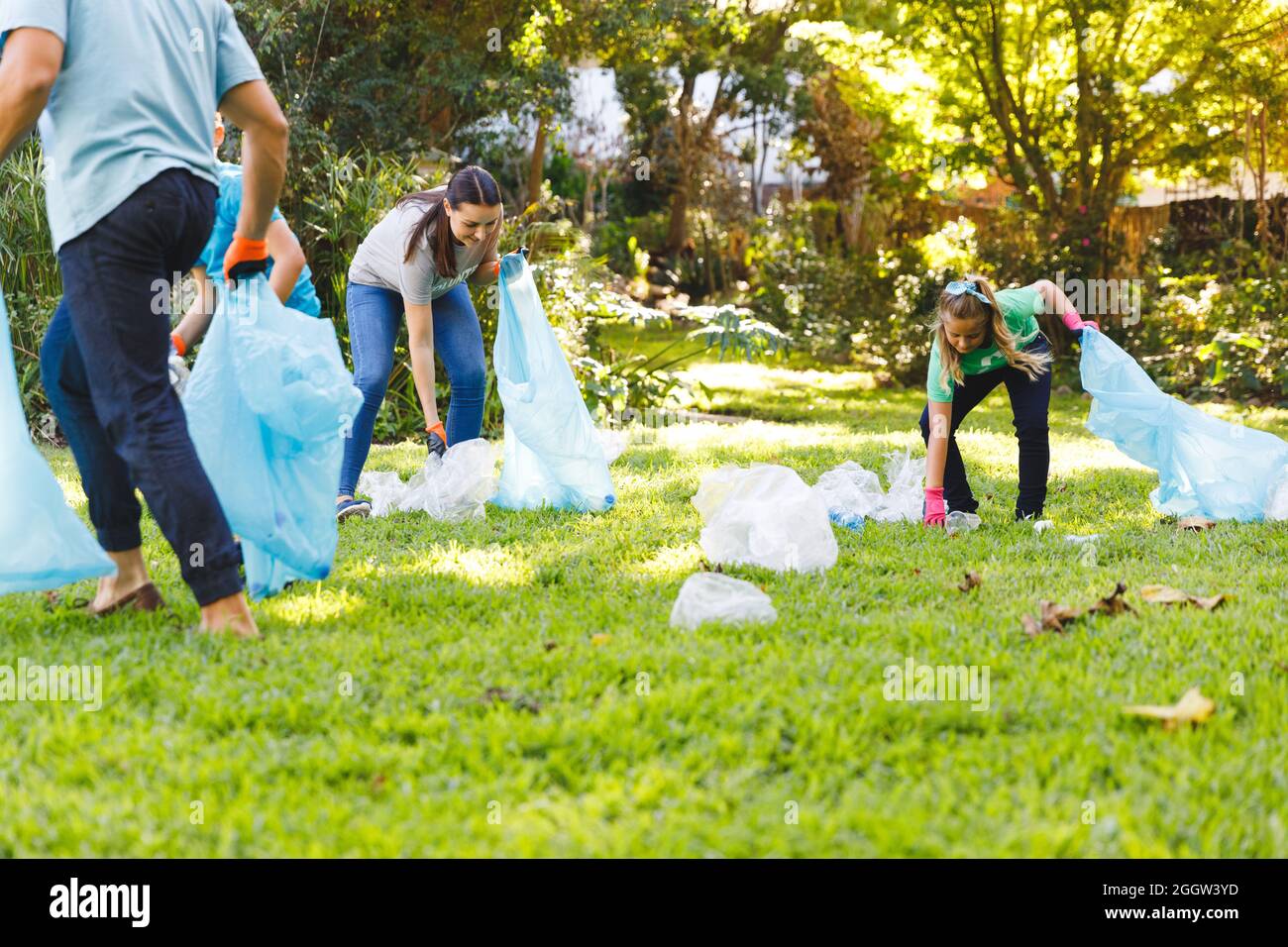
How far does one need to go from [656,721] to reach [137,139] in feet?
5.97

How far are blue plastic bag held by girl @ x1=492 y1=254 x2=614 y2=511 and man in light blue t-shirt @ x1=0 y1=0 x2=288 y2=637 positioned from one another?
2046 mm

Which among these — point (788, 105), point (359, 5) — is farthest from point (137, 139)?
point (788, 105)

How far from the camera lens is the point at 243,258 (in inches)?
124

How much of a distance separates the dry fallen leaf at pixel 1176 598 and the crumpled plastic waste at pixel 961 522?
1.15 m

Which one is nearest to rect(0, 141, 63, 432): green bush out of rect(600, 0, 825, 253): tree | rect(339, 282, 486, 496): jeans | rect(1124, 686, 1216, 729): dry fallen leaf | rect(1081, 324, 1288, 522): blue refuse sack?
rect(339, 282, 486, 496): jeans

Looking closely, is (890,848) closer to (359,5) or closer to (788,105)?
(359,5)

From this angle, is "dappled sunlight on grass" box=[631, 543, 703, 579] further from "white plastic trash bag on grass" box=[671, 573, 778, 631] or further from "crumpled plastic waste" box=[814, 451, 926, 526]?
"crumpled plastic waste" box=[814, 451, 926, 526]

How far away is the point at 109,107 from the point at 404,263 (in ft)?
6.30

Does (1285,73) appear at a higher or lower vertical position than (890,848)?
higher

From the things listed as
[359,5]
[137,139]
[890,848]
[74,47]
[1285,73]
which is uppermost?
[359,5]

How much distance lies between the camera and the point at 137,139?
109 inches

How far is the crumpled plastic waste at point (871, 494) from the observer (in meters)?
4.74

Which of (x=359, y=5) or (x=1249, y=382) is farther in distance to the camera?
(x=359, y=5)

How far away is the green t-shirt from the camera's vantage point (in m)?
4.74
